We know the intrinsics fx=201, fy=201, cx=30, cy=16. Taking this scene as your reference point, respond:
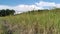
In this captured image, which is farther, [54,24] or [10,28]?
[10,28]

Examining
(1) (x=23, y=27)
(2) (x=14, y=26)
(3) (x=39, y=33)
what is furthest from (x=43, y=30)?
(2) (x=14, y=26)

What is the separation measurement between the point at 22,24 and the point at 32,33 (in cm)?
68

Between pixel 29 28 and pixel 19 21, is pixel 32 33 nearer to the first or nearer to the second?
pixel 29 28

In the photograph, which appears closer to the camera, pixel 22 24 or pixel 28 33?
pixel 28 33

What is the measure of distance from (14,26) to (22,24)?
320 mm

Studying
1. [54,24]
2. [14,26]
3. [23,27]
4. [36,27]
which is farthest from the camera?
[14,26]

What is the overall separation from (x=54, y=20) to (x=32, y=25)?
0.52 m

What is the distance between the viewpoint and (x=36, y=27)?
13.8 ft

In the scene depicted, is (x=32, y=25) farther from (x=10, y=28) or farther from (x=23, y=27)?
(x=10, y=28)

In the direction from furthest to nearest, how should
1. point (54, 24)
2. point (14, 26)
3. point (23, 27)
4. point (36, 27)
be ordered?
point (14, 26), point (23, 27), point (36, 27), point (54, 24)

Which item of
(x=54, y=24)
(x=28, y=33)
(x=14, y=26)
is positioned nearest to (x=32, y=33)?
(x=28, y=33)

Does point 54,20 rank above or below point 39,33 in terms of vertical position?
above

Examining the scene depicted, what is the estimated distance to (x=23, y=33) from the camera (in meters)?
4.30

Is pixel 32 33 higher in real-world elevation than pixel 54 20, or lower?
lower
